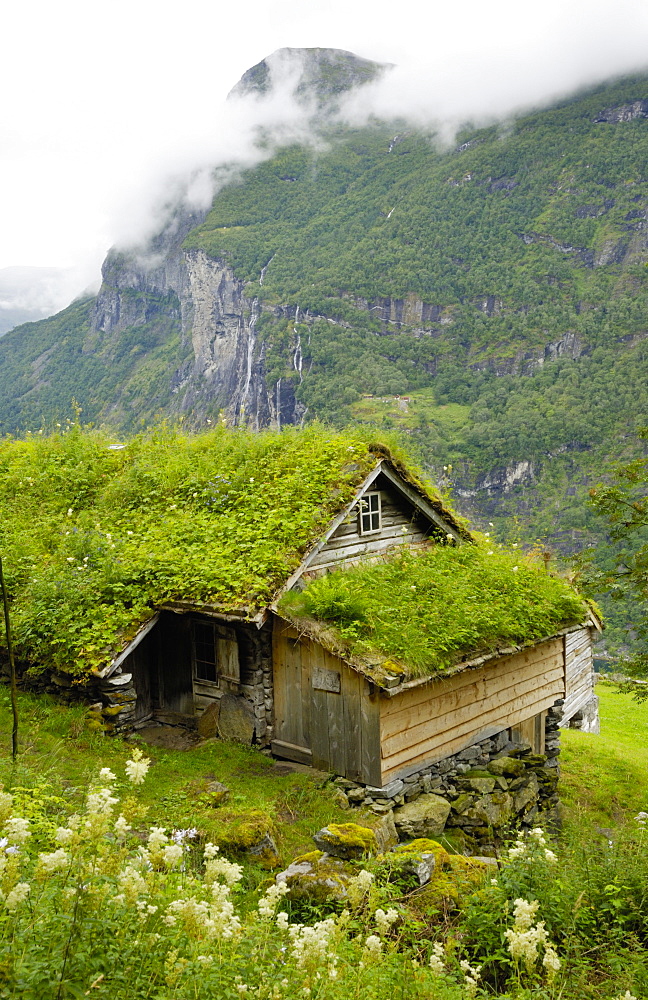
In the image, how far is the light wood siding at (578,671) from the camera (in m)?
25.9

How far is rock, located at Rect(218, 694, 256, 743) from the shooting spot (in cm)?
1187

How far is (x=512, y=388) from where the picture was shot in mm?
141500

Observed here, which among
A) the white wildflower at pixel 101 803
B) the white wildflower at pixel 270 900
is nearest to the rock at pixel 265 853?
the white wildflower at pixel 270 900

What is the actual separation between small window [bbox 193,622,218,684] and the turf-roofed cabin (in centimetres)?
4

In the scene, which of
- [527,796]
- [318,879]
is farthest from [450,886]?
[527,796]

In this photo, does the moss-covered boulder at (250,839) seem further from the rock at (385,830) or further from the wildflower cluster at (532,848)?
the wildflower cluster at (532,848)

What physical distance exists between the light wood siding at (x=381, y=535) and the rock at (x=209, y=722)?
110 inches

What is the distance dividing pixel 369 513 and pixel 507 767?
17.0 ft

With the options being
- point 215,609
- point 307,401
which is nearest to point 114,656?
point 215,609

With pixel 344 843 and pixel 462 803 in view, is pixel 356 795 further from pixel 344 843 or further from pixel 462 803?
pixel 344 843

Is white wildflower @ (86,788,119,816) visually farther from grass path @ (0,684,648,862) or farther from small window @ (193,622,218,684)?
small window @ (193,622,218,684)

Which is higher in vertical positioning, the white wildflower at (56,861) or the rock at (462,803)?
the white wildflower at (56,861)

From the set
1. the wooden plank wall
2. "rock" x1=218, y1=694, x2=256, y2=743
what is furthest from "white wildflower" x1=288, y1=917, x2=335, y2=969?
the wooden plank wall

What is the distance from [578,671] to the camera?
26.8 metres
